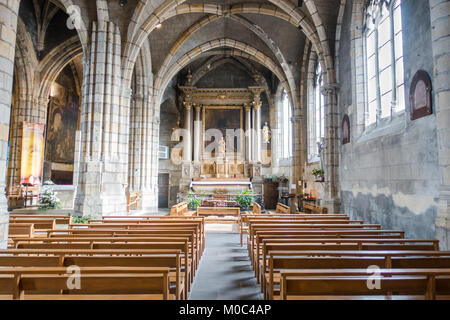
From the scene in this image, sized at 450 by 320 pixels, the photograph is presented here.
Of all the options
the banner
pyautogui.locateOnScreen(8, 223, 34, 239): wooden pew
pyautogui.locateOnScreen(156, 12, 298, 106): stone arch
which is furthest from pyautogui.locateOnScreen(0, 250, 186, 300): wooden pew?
pyautogui.locateOnScreen(156, 12, 298, 106): stone arch

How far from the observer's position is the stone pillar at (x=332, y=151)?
35.2 feet

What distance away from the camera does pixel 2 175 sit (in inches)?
187

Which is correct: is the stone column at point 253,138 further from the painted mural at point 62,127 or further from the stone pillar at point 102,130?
the painted mural at point 62,127

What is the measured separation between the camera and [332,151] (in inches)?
427

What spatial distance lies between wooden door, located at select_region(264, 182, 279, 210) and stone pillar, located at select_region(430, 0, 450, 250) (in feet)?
48.4

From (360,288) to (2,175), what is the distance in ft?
17.7

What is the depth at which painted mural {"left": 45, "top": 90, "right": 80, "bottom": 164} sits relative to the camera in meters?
17.8

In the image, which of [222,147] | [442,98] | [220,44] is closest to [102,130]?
[442,98]

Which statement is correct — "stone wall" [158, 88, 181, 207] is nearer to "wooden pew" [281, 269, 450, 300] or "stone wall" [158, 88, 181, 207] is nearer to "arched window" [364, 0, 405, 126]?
"arched window" [364, 0, 405, 126]

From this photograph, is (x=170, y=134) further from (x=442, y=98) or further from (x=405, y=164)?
(x=442, y=98)

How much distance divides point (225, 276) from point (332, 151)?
7559 millimetres

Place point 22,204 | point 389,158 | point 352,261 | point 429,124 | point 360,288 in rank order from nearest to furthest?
point 360,288 → point 352,261 → point 429,124 → point 389,158 → point 22,204
